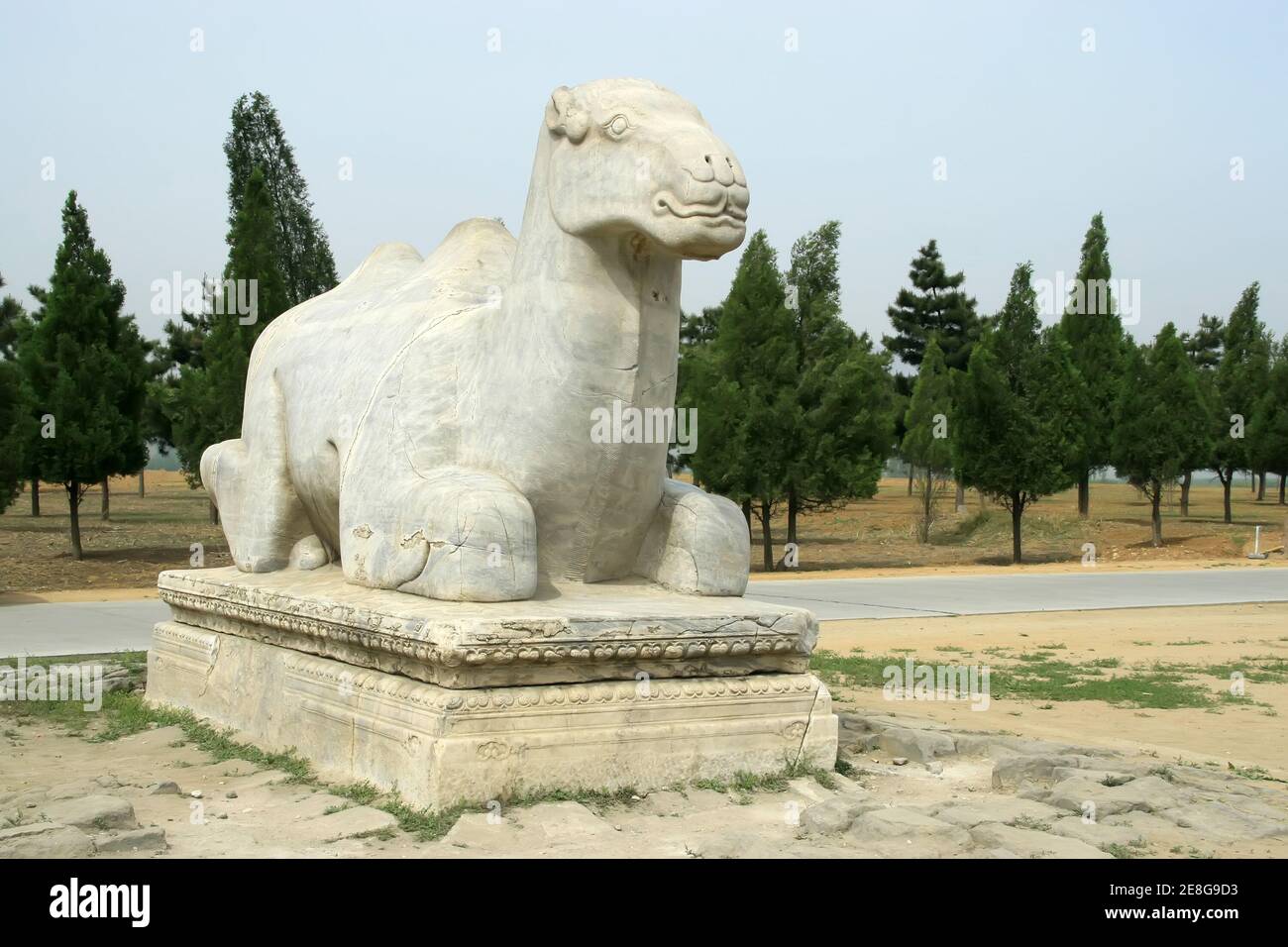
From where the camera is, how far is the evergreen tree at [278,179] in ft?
79.9

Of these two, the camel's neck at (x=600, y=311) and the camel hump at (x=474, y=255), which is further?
the camel hump at (x=474, y=255)

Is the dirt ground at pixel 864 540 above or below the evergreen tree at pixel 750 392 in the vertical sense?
below

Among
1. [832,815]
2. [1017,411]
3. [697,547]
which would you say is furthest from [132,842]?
[1017,411]

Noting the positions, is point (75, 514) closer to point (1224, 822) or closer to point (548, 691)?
point (548, 691)

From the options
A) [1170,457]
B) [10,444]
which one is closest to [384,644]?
[10,444]

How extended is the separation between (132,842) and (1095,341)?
3079 centimetres

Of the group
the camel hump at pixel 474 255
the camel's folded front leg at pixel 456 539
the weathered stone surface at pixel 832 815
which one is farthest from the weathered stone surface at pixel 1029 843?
the camel hump at pixel 474 255

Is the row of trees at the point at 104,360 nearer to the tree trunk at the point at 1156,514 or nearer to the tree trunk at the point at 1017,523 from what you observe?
Result: the tree trunk at the point at 1017,523

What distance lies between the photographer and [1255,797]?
4906 mm

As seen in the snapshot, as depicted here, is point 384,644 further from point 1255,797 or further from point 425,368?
point 1255,797

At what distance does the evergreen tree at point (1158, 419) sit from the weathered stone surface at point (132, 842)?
25.5m

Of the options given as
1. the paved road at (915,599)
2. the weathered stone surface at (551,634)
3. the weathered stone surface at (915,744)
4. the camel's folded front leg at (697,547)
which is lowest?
the paved road at (915,599)

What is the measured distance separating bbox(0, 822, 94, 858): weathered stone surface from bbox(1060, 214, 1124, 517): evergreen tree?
27.0 m

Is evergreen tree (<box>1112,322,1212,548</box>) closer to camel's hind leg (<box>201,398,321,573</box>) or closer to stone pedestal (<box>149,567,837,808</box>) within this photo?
camel's hind leg (<box>201,398,321,573</box>)
